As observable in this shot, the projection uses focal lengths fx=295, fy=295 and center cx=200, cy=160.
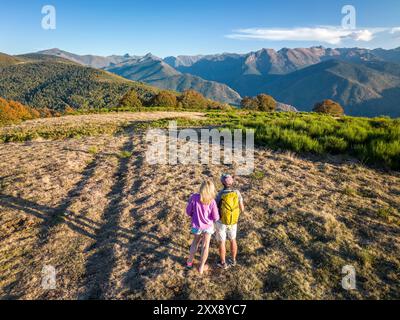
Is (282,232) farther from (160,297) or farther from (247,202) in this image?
(160,297)

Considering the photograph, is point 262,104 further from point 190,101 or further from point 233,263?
point 233,263

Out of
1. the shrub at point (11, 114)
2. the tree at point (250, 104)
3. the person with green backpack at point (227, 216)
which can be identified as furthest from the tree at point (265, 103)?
the person with green backpack at point (227, 216)

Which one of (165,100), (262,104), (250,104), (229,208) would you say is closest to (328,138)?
(229,208)

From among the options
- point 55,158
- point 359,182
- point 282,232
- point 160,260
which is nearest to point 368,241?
point 282,232

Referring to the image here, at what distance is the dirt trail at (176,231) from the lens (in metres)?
6.11

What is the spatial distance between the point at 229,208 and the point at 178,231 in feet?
7.14

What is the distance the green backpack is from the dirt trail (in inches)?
42.5

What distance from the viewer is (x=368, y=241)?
292 inches

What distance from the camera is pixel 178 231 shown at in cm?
818

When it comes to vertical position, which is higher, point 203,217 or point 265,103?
point 265,103

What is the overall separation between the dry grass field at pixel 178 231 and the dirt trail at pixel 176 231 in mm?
29

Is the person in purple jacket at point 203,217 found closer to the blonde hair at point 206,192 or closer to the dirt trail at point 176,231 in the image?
the blonde hair at point 206,192

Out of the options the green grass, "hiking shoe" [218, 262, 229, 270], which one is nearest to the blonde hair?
"hiking shoe" [218, 262, 229, 270]
